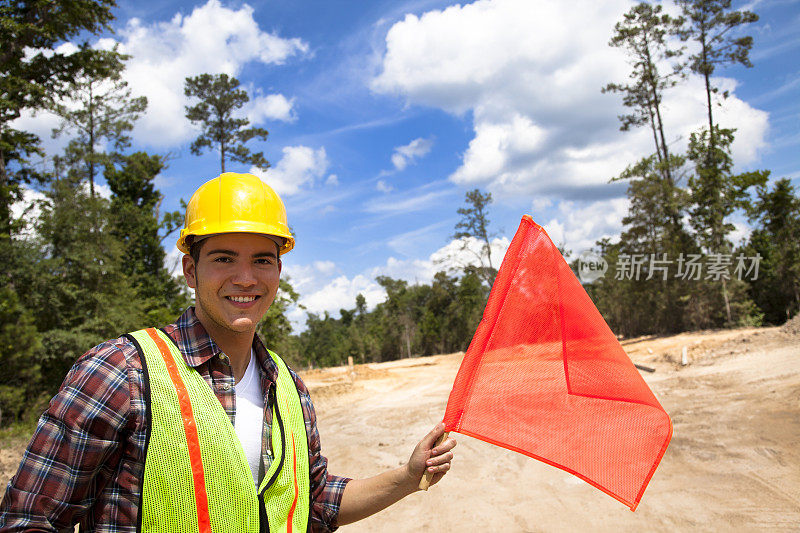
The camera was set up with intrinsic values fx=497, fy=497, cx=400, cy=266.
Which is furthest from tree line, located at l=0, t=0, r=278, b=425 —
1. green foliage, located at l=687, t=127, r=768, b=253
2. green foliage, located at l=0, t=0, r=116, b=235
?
green foliage, located at l=687, t=127, r=768, b=253

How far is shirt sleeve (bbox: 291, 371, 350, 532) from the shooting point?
184cm

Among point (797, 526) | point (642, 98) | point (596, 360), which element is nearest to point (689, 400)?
point (797, 526)

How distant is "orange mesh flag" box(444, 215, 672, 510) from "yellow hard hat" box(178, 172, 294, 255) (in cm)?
91

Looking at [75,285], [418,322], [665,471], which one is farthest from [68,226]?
[418,322]

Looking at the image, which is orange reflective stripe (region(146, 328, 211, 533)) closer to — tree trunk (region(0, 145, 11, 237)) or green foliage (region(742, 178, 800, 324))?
tree trunk (region(0, 145, 11, 237))

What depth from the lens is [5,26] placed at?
10852mm

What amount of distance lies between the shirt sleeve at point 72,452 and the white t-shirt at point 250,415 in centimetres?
35

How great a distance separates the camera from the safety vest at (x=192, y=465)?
50.0 inches

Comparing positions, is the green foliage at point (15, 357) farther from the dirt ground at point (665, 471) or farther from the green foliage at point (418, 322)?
the green foliage at point (418, 322)

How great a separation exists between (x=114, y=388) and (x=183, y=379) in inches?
6.8

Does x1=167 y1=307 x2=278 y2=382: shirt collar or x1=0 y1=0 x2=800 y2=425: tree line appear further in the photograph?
x1=0 y1=0 x2=800 y2=425: tree line

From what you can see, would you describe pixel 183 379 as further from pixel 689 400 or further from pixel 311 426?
pixel 689 400

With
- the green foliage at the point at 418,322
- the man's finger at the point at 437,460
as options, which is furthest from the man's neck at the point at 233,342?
the green foliage at the point at 418,322

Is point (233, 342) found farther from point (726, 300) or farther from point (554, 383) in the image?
point (726, 300)
